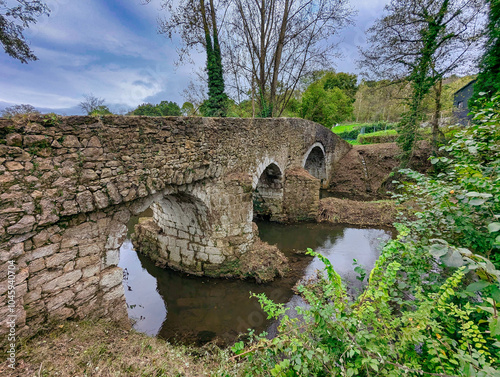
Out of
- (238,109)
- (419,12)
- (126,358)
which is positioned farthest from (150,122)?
(238,109)

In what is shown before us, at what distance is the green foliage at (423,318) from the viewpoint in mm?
1531

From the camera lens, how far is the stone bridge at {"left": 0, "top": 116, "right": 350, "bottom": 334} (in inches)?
117

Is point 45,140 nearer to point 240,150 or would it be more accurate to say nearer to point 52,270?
point 52,270

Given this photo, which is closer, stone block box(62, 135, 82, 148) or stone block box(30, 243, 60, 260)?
stone block box(30, 243, 60, 260)

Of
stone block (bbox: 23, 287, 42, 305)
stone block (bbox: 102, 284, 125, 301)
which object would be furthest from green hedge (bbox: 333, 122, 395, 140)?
stone block (bbox: 23, 287, 42, 305)

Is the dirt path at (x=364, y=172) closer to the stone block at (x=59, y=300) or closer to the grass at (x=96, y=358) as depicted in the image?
the grass at (x=96, y=358)

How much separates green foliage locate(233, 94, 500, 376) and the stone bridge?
9.92 ft

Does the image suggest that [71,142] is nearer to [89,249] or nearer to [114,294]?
[89,249]

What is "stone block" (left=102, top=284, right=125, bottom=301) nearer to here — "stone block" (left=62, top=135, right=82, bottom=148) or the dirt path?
"stone block" (left=62, top=135, right=82, bottom=148)

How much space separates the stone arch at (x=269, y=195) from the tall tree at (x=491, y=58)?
747cm

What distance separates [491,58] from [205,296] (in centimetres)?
1250

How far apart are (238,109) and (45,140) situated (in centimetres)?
1649

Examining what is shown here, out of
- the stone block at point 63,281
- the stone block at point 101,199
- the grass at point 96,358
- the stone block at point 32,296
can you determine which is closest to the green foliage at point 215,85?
the stone block at point 101,199

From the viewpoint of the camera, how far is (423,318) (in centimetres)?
171
